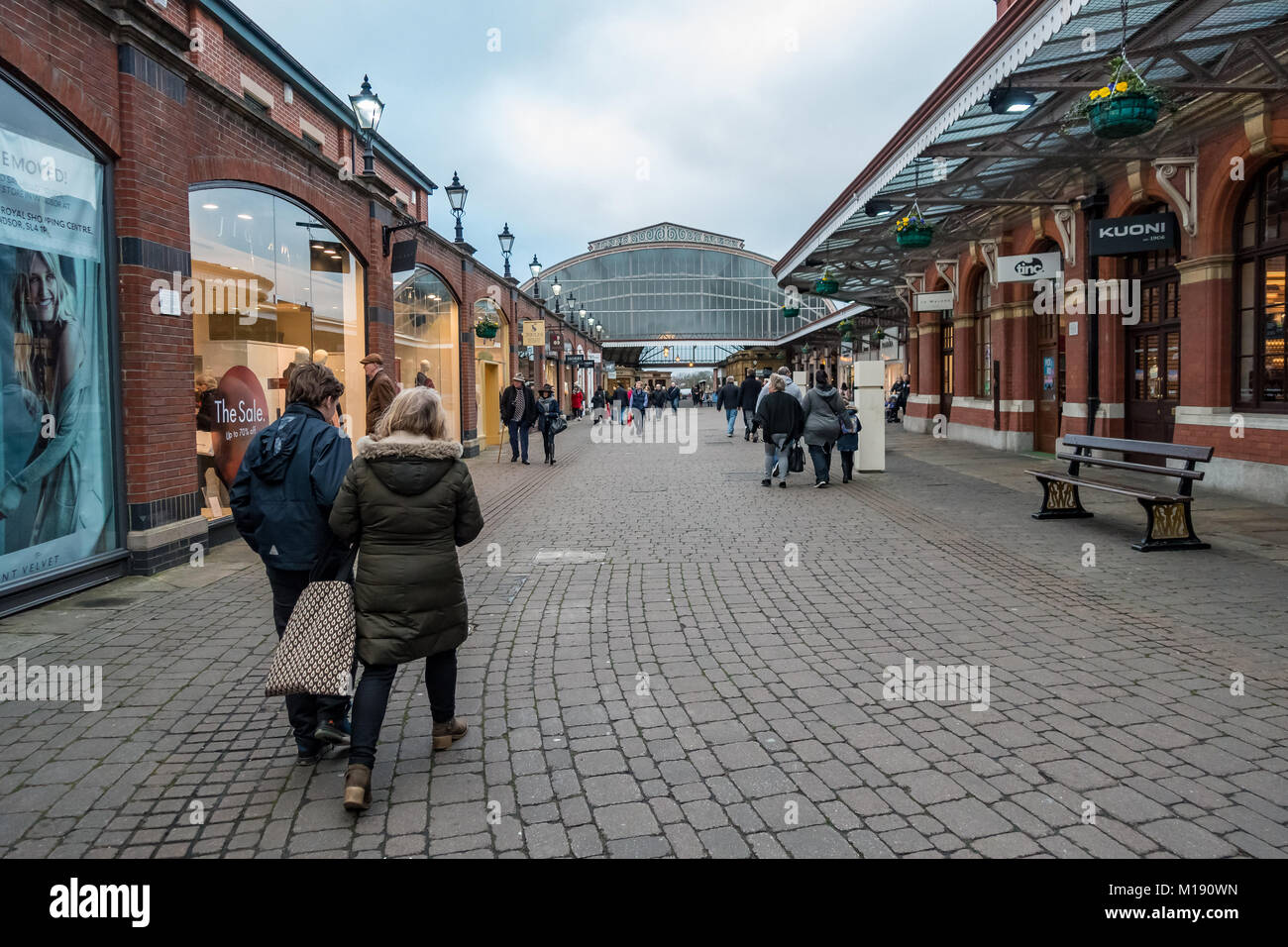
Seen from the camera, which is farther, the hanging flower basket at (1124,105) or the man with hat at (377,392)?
the man with hat at (377,392)

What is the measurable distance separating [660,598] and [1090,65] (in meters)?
7.69

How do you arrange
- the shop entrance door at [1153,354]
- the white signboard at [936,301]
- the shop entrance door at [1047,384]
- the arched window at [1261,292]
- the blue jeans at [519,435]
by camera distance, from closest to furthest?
1. the arched window at [1261,292]
2. the shop entrance door at [1153,354]
3. the shop entrance door at [1047,384]
4. the blue jeans at [519,435]
5. the white signboard at [936,301]

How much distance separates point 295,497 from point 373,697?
925 millimetres

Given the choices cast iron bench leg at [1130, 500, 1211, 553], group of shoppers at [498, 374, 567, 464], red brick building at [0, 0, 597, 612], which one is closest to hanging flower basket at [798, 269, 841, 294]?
group of shoppers at [498, 374, 567, 464]

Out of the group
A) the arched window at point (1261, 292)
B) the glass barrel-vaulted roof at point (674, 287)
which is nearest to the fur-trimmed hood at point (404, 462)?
the arched window at point (1261, 292)

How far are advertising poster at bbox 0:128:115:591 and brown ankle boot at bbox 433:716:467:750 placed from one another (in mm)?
4245

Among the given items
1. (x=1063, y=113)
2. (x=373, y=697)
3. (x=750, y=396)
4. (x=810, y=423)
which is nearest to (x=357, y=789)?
(x=373, y=697)

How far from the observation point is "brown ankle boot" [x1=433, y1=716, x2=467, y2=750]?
12.9ft

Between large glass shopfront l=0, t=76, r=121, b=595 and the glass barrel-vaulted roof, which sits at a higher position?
the glass barrel-vaulted roof

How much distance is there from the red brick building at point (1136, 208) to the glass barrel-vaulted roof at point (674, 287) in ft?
201

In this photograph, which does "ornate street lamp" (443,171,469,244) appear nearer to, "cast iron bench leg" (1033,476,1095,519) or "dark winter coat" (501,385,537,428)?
"dark winter coat" (501,385,537,428)

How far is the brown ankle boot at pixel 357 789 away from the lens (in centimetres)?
331

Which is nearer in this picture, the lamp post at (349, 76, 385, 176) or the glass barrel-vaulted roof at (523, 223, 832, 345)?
the lamp post at (349, 76, 385, 176)

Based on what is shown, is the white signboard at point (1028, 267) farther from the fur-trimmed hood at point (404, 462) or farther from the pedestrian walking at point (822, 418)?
the fur-trimmed hood at point (404, 462)
